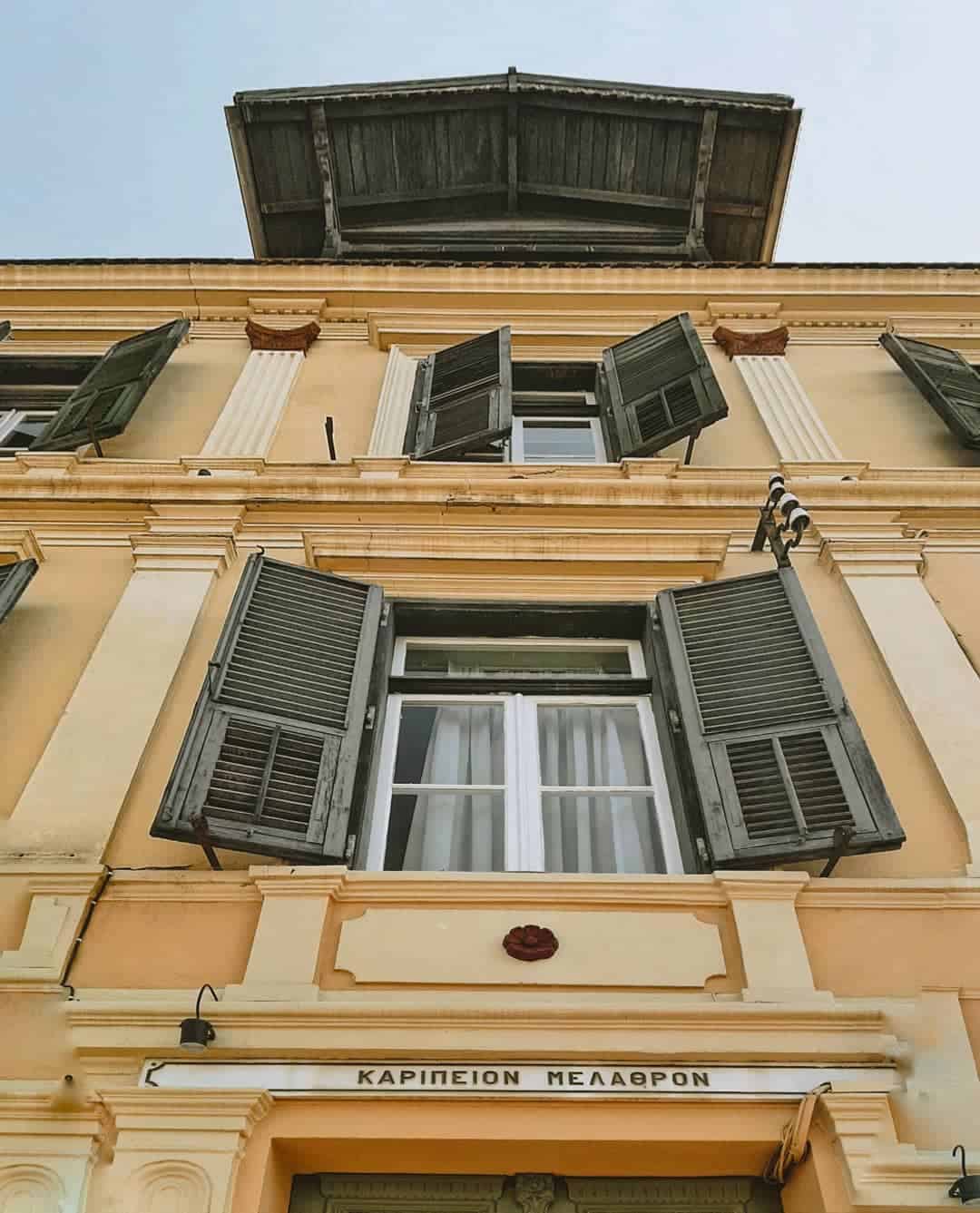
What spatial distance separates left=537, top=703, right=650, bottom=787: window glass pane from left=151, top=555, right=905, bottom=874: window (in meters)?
0.01

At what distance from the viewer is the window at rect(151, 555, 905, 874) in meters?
4.86

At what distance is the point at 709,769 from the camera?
5141mm

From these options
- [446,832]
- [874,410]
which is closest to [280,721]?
[446,832]

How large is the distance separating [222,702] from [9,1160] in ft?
6.87

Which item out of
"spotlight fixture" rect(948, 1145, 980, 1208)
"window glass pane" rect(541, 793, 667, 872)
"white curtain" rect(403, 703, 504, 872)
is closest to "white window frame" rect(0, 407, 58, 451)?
"white curtain" rect(403, 703, 504, 872)

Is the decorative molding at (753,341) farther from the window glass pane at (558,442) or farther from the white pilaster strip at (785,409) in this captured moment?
the window glass pane at (558,442)

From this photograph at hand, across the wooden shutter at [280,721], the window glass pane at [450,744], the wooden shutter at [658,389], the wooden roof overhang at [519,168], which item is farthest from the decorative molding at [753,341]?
the window glass pane at [450,744]

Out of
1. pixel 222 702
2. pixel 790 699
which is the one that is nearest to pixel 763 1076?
pixel 790 699

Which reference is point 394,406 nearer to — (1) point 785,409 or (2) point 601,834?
(1) point 785,409

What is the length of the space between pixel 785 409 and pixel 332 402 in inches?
137

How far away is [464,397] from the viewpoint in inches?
343

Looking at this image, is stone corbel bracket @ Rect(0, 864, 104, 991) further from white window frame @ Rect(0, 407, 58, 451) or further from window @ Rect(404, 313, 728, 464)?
white window frame @ Rect(0, 407, 58, 451)

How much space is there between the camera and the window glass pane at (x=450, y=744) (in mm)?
5680

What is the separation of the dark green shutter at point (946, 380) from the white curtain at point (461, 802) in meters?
4.29
